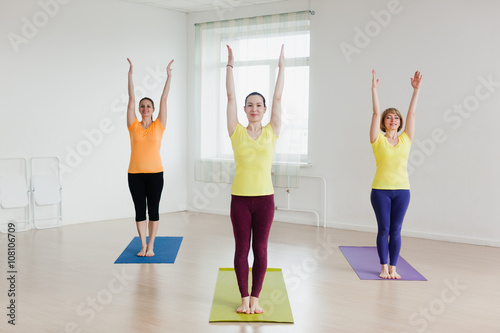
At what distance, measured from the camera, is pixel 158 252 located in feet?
15.9

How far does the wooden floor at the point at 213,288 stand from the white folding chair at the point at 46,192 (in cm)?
38

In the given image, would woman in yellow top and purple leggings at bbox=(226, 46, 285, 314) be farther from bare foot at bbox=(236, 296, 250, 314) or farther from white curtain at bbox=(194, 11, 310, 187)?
white curtain at bbox=(194, 11, 310, 187)

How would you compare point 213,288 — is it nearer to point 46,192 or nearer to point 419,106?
point 46,192

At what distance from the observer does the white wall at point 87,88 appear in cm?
579

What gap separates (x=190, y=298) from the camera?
3582mm

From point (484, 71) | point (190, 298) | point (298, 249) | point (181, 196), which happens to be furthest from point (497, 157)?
point (181, 196)

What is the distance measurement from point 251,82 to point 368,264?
3.10 metres

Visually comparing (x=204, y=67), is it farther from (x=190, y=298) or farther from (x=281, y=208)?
(x=190, y=298)

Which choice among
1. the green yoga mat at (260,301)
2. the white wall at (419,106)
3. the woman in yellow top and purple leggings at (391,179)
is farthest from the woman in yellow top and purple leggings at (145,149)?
the white wall at (419,106)

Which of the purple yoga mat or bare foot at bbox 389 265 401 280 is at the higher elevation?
bare foot at bbox 389 265 401 280

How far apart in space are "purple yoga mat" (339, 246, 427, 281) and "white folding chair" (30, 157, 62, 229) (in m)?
3.35

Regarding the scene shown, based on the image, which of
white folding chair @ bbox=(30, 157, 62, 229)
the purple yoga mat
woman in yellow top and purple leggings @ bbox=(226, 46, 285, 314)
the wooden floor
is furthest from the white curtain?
woman in yellow top and purple leggings @ bbox=(226, 46, 285, 314)

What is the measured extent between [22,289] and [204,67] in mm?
4214

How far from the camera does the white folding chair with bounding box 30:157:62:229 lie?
5926mm
